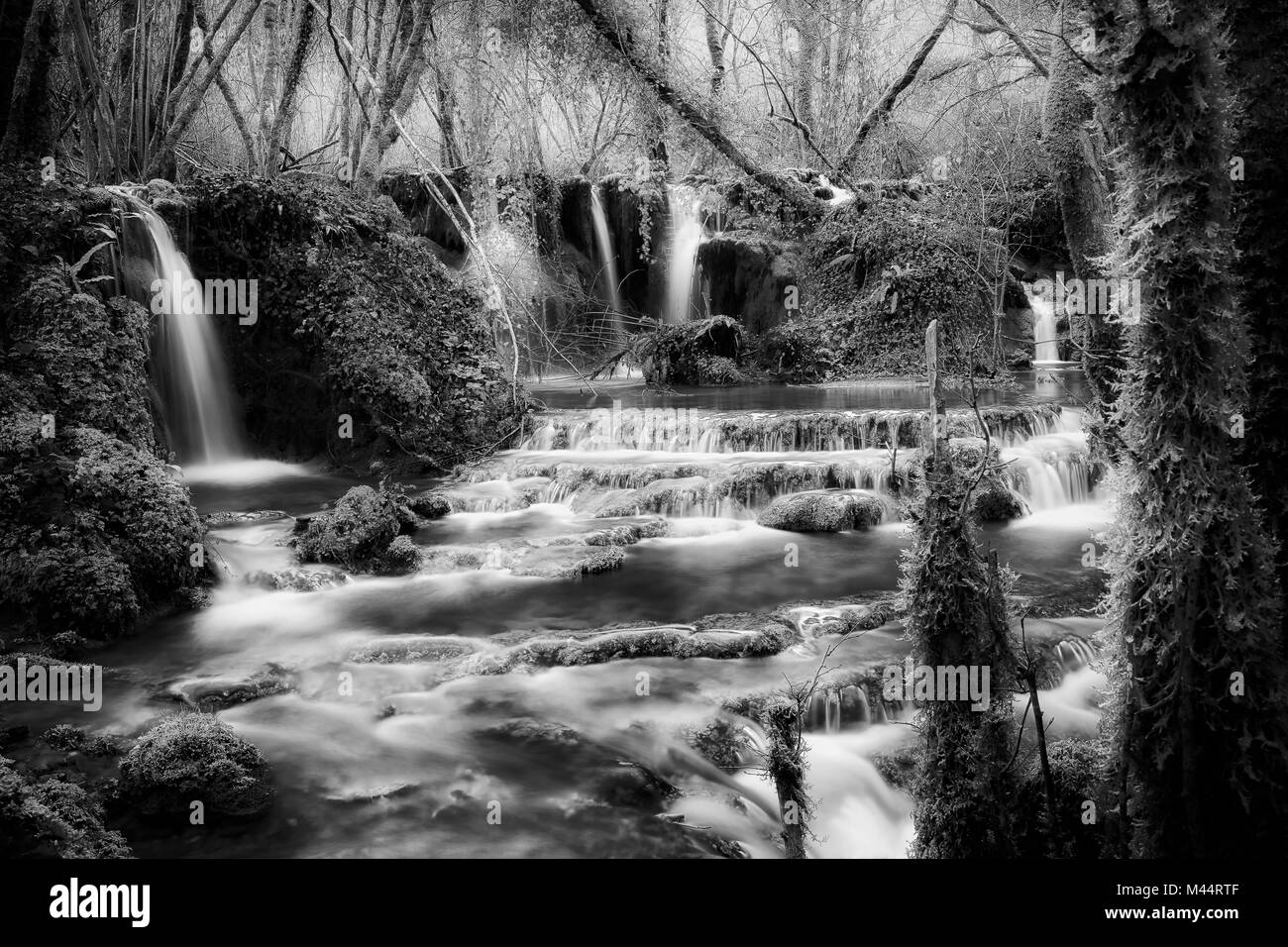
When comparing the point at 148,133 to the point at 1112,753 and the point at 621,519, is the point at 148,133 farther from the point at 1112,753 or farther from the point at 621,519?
the point at 1112,753

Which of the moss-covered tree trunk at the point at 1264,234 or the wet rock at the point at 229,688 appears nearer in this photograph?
the moss-covered tree trunk at the point at 1264,234

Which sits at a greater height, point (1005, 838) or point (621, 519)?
point (621, 519)

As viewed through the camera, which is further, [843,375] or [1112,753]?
[843,375]

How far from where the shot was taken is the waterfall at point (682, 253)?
19219 mm

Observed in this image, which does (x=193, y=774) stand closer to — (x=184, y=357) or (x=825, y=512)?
(x=825, y=512)

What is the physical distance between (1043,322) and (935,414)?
1685 cm

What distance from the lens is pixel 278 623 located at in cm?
669

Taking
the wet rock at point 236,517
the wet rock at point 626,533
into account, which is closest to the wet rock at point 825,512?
the wet rock at point 626,533

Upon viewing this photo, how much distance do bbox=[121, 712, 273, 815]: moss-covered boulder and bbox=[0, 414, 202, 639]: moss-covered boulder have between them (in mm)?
2350

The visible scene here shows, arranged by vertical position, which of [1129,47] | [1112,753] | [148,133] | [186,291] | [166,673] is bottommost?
[166,673]

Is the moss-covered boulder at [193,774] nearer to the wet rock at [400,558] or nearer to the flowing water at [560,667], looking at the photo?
the flowing water at [560,667]

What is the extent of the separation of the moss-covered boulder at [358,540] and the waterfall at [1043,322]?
14481mm

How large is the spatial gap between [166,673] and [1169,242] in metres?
6.24
